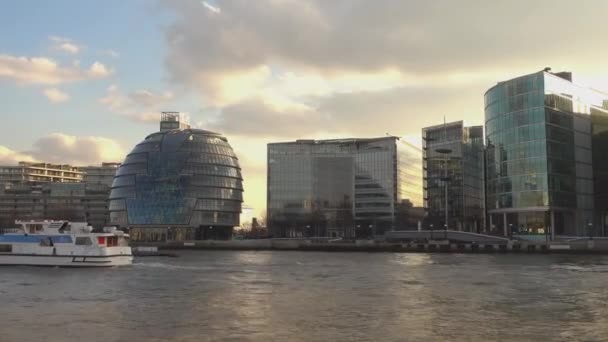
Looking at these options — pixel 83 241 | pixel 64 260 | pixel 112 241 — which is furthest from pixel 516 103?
pixel 64 260

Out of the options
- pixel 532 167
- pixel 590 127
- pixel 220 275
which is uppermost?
pixel 590 127

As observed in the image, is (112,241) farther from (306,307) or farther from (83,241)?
(306,307)

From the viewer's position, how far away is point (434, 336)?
28.7 m

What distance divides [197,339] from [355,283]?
1167 inches

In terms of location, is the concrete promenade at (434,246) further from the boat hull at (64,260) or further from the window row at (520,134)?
the boat hull at (64,260)

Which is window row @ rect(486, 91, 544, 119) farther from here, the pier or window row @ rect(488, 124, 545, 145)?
the pier

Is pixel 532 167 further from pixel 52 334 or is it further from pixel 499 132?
pixel 52 334

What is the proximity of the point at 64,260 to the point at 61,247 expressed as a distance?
178cm

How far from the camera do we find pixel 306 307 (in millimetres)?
39031

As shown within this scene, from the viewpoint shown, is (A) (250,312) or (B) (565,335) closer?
(B) (565,335)

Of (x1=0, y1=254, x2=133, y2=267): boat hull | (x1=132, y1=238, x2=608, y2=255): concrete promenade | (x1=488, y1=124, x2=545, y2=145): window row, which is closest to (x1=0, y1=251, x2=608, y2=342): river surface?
(x1=0, y1=254, x2=133, y2=267): boat hull

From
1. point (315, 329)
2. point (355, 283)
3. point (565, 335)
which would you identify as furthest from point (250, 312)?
point (355, 283)

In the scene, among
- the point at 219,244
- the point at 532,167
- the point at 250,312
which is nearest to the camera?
the point at 250,312

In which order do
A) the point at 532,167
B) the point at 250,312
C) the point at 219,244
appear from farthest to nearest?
the point at 219,244 < the point at 532,167 < the point at 250,312
